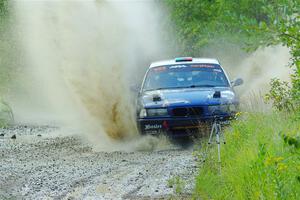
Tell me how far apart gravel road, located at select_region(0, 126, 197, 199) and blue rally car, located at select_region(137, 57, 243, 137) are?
42cm

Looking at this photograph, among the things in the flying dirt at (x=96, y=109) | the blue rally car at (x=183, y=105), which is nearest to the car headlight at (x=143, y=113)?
the blue rally car at (x=183, y=105)

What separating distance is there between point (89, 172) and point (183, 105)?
299 cm

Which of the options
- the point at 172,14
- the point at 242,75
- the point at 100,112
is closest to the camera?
the point at 100,112

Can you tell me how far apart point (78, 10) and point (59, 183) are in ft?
33.8

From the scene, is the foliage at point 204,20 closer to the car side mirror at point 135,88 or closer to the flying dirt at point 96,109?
the flying dirt at point 96,109

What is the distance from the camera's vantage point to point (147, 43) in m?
26.6

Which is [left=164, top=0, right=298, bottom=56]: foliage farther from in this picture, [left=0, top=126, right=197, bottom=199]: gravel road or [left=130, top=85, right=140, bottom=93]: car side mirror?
[left=0, top=126, right=197, bottom=199]: gravel road

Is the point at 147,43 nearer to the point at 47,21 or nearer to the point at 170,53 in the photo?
the point at 170,53

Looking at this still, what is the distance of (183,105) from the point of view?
12.2 meters

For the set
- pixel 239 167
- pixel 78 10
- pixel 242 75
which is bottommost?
pixel 242 75

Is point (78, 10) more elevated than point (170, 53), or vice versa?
point (78, 10)

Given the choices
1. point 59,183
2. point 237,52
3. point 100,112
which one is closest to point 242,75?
point 237,52

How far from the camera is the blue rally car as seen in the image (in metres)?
12.1

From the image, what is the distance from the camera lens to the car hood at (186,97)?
12.2 meters
